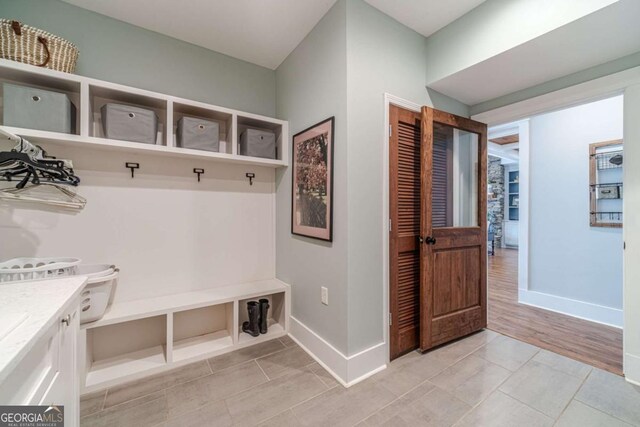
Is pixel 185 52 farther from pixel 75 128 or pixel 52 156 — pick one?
pixel 52 156

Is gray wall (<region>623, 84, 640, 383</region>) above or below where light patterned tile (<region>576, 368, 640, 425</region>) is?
above

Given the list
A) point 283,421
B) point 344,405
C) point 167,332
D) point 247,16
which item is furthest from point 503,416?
point 247,16

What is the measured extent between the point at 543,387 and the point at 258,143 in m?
2.84

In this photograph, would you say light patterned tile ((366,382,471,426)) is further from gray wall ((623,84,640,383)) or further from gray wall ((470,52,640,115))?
gray wall ((470,52,640,115))

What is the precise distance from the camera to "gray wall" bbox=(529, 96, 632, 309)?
2779mm

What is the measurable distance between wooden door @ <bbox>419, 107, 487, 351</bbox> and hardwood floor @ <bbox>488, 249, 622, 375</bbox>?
0.44 m

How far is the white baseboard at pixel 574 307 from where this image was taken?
2.71 meters

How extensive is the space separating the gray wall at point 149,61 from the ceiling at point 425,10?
4.36 feet

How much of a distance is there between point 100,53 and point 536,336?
14.6ft

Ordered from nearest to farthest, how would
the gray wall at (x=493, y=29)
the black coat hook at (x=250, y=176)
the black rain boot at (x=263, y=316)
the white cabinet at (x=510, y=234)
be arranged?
the gray wall at (x=493, y=29) < the black rain boot at (x=263, y=316) < the black coat hook at (x=250, y=176) < the white cabinet at (x=510, y=234)

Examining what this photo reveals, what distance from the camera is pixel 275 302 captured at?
272cm

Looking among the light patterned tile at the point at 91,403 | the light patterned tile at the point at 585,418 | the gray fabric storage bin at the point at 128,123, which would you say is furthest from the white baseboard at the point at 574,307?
the gray fabric storage bin at the point at 128,123

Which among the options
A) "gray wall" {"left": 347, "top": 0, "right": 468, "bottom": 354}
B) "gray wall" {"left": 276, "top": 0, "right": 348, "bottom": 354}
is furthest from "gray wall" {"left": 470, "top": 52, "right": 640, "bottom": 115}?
"gray wall" {"left": 276, "top": 0, "right": 348, "bottom": 354}

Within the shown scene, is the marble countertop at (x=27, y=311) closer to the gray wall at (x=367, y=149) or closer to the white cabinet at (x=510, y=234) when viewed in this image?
the gray wall at (x=367, y=149)
